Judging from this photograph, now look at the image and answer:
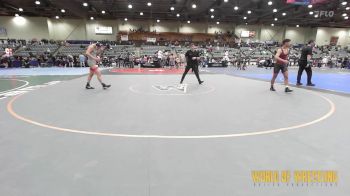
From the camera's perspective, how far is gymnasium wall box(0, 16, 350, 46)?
33781mm

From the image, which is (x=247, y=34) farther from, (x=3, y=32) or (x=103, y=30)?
(x=3, y=32)

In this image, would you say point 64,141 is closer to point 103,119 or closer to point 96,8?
point 103,119

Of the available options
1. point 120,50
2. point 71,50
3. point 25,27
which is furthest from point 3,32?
point 120,50

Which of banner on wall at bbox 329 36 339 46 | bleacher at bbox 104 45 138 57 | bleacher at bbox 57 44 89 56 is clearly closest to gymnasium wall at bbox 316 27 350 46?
banner on wall at bbox 329 36 339 46

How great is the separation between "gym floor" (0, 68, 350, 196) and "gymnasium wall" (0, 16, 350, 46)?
114ft

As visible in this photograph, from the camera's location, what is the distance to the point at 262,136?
3.50m

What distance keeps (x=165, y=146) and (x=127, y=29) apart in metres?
39.4

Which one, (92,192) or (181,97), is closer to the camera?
(92,192)

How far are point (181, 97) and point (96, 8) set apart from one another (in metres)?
28.8

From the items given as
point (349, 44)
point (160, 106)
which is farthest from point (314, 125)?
point (349, 44)

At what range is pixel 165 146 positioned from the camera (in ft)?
10.2

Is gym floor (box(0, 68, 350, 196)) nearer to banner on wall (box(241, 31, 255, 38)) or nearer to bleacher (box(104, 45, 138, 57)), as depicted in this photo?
bleacher (box(104, 45, 138, 57))

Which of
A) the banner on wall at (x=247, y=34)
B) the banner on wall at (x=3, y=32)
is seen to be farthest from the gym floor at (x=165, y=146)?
the banner on wall at (x=247, y=34)

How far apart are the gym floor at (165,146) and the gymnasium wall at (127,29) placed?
3463 centimetres
